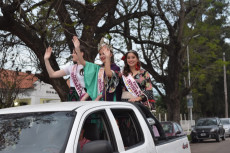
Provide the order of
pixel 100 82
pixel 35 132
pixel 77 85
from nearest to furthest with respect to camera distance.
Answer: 1. pixel 35 132
2. pixel 100 82
3. pixel 77 85

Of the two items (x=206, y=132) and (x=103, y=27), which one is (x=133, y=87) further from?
(x=206, y=132)

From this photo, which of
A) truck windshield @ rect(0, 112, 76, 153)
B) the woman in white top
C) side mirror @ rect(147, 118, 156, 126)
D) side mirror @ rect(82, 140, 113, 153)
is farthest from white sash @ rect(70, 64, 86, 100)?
side mirror @ rect(82, 140, 113, 153)

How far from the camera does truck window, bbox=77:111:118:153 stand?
339 centimetres

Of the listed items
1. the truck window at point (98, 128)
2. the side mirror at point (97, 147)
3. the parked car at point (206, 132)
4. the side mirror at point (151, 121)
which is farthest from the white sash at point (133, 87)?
the parked car at point (206, 132)

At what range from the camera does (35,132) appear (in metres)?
3.10

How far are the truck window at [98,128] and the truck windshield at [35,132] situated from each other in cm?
33

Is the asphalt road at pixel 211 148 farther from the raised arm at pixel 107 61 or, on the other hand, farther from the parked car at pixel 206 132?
the raised arm at pixel 107 61

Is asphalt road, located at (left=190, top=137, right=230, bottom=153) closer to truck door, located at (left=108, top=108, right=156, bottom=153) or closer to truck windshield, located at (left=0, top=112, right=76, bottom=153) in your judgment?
truck door, located at (left=108, top=108, right=156, bottom=153)

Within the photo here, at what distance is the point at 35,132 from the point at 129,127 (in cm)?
125

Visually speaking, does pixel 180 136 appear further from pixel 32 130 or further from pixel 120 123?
pixel 32 130

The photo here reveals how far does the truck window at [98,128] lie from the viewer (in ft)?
11.1

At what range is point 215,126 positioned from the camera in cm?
2278

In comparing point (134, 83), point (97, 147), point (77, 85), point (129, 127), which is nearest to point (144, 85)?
point (134, 83)

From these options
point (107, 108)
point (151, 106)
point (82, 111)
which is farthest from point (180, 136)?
point (82, 111)
